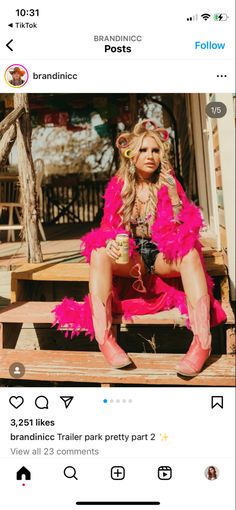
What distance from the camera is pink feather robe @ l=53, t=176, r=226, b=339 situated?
189 centimetres

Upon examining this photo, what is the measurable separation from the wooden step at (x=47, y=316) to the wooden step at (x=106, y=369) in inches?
5.4

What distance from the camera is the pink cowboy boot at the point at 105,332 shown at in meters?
A: 1.83

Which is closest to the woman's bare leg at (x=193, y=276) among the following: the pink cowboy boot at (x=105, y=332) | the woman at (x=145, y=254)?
the woman at (x=145, y=254)
